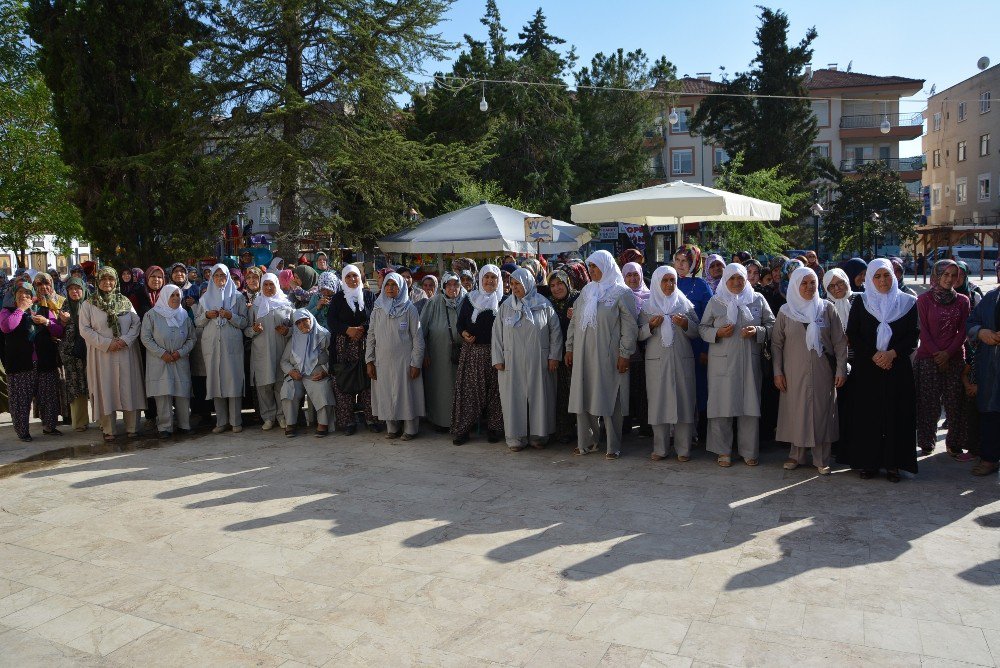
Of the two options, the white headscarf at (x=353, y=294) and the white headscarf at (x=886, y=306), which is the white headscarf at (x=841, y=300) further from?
the white headscarf at (x=353, y=294)

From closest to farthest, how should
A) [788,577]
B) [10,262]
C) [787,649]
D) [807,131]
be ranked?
[787,649], [788,577], [807,131], [10,262]

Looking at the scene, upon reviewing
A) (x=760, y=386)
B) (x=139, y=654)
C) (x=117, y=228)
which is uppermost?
(x=117, y=228)

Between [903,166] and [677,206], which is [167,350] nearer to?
[677,206]

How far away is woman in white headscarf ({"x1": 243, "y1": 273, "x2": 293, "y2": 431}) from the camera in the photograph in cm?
802

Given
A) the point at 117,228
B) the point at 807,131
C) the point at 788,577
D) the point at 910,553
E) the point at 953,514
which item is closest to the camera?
the point at 788,577

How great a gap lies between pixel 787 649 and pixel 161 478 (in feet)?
17.1

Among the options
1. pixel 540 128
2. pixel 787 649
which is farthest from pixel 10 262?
pixel 787 649

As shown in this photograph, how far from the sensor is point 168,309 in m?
7.99

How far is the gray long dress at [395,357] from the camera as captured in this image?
762 cm

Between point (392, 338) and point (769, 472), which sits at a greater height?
point (392, 338)

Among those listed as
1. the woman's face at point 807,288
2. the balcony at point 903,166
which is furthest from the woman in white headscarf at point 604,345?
the balcony at point 903,166

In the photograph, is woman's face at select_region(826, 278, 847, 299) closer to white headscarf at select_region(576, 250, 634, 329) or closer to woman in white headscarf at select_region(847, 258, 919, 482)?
woman in white headscarf at select_region(847, 258, 919, 482)

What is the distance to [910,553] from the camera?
451 cm

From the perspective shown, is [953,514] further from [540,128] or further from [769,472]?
[540,128]
